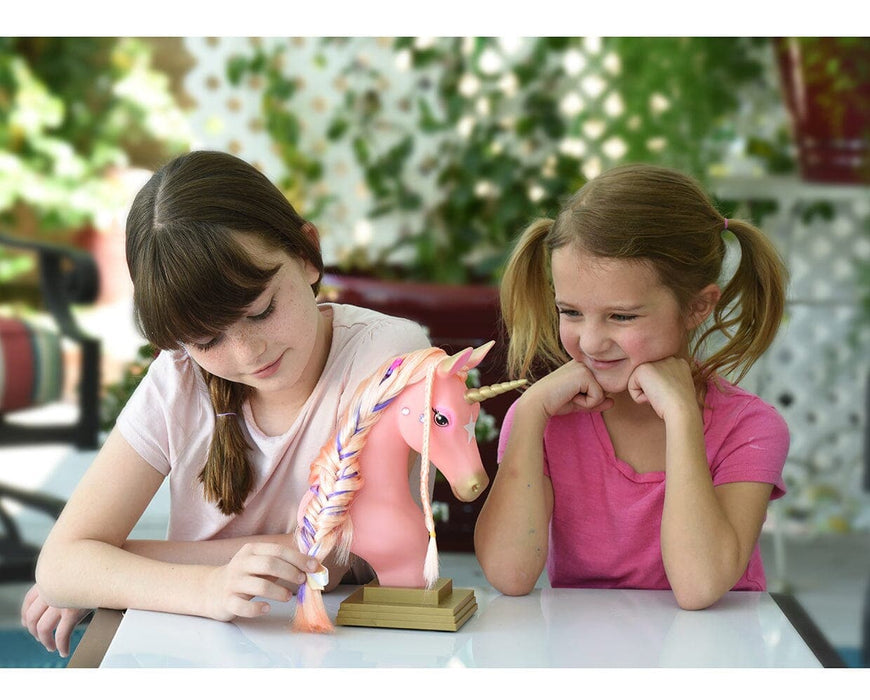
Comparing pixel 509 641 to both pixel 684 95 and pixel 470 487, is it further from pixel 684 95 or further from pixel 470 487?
pixel 684 95

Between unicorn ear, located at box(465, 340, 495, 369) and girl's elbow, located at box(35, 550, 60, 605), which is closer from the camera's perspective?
unicorn ear, located at box(465, 340, 495, 369)

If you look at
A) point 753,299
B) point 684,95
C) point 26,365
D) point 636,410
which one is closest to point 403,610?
point 636,410

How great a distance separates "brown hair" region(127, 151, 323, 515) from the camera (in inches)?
37.4

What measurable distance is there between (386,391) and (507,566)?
263mm

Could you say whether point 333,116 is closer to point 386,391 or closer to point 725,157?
point 725,157

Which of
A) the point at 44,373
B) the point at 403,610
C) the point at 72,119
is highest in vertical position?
the point at 72,119

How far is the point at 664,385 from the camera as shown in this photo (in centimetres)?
108

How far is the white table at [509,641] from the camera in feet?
2.88

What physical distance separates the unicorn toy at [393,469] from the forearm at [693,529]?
0.23 m

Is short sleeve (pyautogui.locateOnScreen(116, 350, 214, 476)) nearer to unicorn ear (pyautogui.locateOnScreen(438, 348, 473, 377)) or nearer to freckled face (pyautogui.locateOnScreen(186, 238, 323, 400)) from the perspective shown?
freckled face (pyautogui.locateOnScreen(186, 238, 323, 400))

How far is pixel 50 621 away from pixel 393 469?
47 centimetres

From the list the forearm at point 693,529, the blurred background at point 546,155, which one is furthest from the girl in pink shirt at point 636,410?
the blurred background at point 546,155

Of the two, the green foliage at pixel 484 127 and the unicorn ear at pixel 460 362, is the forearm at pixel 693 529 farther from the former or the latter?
the green foliage at pixel 484 127

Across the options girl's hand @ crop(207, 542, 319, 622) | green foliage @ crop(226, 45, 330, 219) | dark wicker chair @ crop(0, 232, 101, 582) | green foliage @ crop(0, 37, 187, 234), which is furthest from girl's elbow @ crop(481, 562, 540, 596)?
green foliage @ crop(0, 37, 187, 234)
